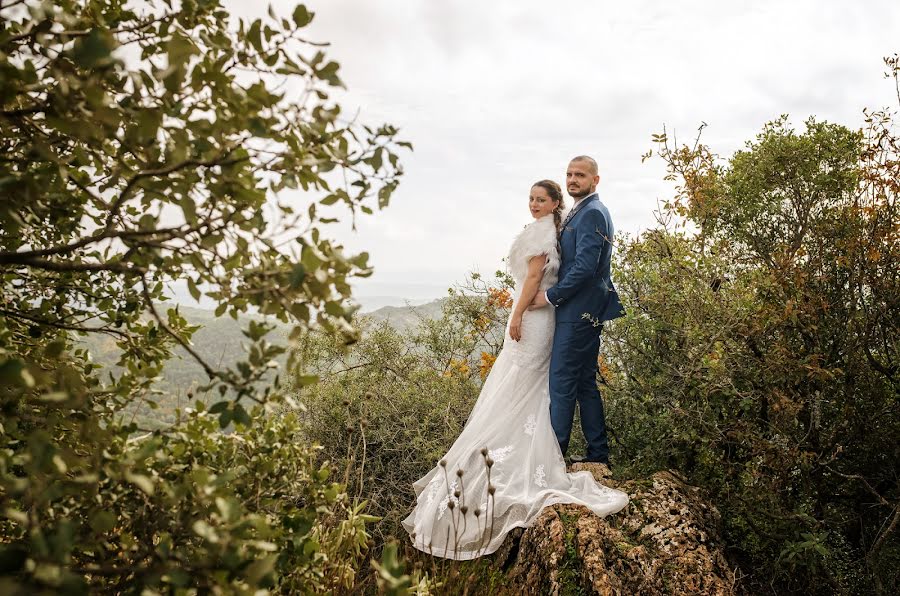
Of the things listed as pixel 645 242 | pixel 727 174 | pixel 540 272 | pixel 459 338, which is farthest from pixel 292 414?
pixel 459 338

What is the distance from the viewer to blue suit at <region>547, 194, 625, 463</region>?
190 inches

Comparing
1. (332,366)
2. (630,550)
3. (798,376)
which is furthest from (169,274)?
(332,366)

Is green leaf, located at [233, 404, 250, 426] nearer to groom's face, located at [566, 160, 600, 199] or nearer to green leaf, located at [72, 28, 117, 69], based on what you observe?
green leaf, located at [72, 28, 117, 69]

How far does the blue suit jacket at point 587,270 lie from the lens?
15.8ft

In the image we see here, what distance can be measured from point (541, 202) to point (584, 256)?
80 centimetres

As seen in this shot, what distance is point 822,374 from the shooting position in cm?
407

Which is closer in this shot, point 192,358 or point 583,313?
point 583,313

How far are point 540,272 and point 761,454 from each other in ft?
7.41

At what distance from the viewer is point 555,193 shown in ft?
17.6

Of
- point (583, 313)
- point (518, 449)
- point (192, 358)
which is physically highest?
point (583, 313)

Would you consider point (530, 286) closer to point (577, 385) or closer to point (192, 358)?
point (577, 385)

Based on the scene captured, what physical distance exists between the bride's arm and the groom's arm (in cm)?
21

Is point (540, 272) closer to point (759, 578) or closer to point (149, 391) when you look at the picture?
point (759, 578)

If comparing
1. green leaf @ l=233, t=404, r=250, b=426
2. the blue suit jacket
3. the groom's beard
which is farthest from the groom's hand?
green leaf @ l=233, t=404, r=250, b=426
